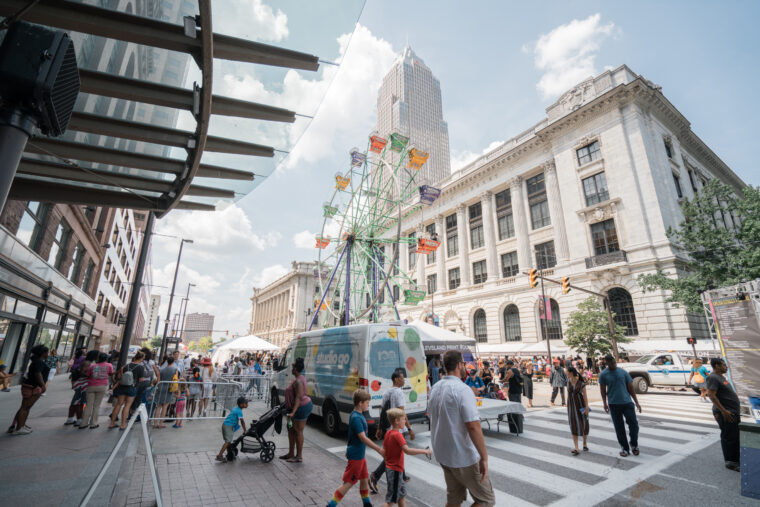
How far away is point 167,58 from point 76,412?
9999mm

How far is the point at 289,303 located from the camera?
86.0m

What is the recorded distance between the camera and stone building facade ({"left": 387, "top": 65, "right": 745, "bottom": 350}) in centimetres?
2583

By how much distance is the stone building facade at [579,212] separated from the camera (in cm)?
2583

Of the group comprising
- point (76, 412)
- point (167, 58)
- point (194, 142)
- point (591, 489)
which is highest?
point (167, 58)

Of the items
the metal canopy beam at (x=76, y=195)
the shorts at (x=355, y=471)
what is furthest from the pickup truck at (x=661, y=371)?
the metal canopy beam at (x=76, y=195)

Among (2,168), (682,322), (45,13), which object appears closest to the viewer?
(2,168)

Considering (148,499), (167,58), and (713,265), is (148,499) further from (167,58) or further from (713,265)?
(713,265)

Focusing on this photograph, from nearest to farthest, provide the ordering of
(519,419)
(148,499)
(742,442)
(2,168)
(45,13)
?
(2,168) → (45,13) → (148,499) → (742,442) → (519,419)

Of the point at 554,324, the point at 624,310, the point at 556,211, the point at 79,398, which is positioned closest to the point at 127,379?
the point at 79,398

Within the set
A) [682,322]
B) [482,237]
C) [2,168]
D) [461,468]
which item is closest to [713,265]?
[682,322]

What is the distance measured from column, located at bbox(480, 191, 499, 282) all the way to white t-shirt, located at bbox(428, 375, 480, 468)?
33.4 meters

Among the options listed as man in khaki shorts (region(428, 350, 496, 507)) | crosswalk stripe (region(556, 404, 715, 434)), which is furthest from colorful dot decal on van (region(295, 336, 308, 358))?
crosswalk stripe (region(556, 404, 715, 434))

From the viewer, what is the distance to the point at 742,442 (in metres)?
5.26

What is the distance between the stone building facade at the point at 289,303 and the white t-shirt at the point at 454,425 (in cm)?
6612
